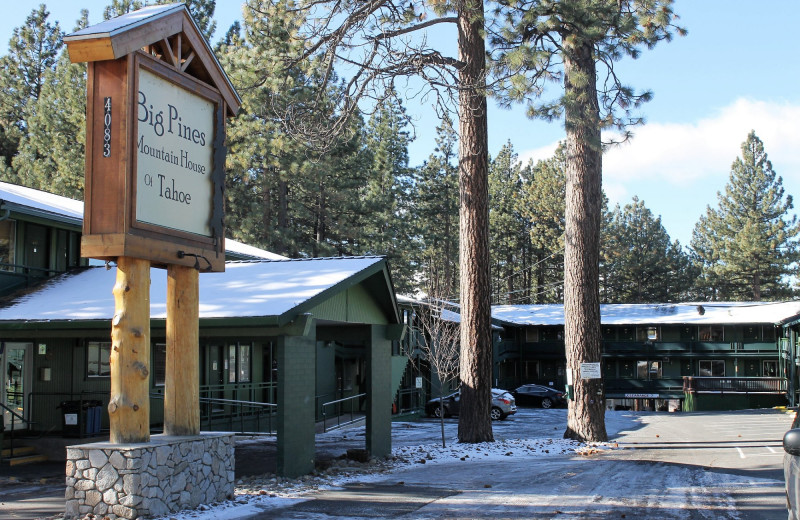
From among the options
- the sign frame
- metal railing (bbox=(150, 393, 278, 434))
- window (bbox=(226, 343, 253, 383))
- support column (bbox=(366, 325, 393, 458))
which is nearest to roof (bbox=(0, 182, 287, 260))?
metal railing (bbox=(150, 393, 278, 434))

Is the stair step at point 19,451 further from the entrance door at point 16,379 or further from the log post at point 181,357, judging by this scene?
the log post at point 181,357

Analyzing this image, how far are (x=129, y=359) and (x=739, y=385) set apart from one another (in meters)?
40.0

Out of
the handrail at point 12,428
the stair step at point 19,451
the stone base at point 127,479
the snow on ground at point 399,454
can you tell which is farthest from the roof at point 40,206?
the stone base at point 127,479

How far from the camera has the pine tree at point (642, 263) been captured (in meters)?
60.8

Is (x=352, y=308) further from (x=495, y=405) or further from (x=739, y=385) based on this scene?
(x=739, y=385)

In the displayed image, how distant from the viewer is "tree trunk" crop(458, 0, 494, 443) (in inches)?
743

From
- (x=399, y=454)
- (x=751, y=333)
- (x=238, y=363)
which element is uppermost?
(x=751, y=333)

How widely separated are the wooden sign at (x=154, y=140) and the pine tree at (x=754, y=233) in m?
56.0

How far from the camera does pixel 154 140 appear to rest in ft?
31.7

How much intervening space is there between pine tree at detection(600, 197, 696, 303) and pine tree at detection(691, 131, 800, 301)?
2830 millimetres

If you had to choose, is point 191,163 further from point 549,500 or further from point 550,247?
point 550,247

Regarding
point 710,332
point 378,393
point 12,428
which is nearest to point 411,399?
point 378,393

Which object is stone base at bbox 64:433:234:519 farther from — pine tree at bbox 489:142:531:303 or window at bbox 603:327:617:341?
pine tree at bbox 489:142:531:303

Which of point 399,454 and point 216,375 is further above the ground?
point 216,375
